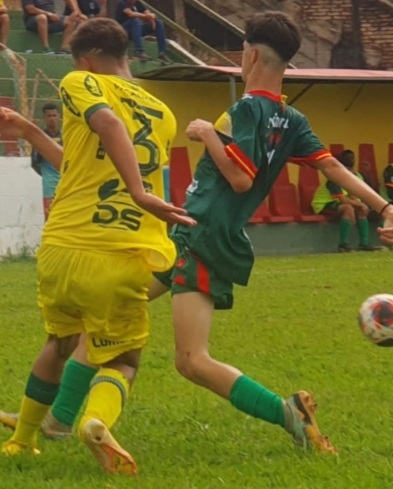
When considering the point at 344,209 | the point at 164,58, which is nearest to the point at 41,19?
the point at 164,58

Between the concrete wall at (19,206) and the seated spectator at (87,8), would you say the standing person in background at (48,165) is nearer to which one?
the concrete wall at (19,206)

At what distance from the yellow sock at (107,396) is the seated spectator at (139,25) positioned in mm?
18615

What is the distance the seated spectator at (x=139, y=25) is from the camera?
79.4 feet

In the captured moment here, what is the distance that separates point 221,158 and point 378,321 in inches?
40.6

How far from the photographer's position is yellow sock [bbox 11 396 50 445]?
230 inches

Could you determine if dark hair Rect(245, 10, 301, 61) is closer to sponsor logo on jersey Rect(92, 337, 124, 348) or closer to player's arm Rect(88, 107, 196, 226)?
player's arm Rect(88, 107, 196, 226)

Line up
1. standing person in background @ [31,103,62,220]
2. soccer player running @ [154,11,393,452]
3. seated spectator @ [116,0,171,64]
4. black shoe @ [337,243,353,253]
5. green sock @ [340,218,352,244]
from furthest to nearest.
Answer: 1. seated spectator @ [116,0,171,64]
2. green sock @ [340,218,352,244]
3. black shoe @ [337,243,353,253]
4. standing person in background @ [31,103,62,220]
5. soccer player running @ [154,11,393,452]

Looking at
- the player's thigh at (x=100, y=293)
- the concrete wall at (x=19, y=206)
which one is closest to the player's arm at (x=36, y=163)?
the concrete wall at (x=19, y=206)

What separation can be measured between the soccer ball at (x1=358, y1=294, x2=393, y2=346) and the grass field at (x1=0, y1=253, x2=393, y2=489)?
Result: 0.47m

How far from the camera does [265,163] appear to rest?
589cm

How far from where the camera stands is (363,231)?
21609 mm

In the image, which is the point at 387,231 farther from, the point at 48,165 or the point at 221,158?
the point at 48,165

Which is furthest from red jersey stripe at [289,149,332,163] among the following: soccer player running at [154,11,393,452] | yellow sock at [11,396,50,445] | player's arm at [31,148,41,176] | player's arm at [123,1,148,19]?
player's arm at [123,1,148,19]

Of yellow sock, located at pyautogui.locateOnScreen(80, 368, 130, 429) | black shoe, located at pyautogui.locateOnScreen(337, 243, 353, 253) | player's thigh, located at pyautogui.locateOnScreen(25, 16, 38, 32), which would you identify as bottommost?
black shoe, located at pyautogui.locateOnScreen(337, 243, 353, 253)
